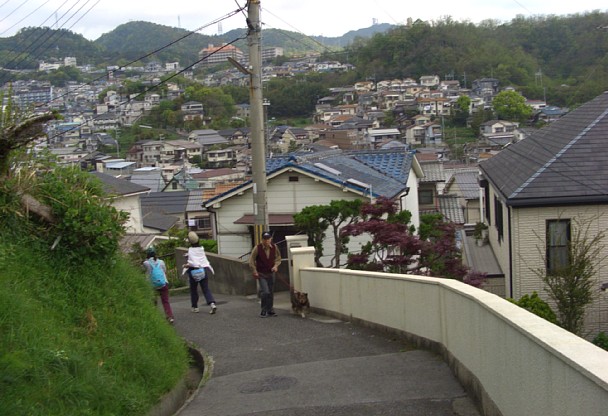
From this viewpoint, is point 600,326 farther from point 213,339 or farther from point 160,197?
point 160,197

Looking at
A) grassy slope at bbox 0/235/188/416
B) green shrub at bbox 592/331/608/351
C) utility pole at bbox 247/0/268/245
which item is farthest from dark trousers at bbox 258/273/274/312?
green shrub at bbox 592/331/608/351

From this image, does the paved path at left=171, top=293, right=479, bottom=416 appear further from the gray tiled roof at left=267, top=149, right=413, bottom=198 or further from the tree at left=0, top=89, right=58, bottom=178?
the gray tiled roof at left=267, top=149, right=413, bottom=198

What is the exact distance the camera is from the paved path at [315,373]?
7.16m

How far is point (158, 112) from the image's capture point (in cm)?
12169

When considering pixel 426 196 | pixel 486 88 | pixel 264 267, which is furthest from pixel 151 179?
pixel 486 88

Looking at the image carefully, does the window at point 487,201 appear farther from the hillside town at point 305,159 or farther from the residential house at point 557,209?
the residential house at point 557,209

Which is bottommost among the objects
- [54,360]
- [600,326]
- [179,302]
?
[600,326]

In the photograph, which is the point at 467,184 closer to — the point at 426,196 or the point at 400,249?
the point at 426,196

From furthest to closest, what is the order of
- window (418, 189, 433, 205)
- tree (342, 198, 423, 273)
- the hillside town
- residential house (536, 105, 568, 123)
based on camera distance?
residential house (536, 105, 568, 123), window (418, 189, 433, 205), the hillside town, tree (342, 198, 423, 273)

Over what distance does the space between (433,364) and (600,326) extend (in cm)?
972

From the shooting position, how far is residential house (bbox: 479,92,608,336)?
16.6 meters

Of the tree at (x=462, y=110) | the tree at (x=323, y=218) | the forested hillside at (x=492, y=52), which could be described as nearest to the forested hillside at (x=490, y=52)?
the forested hillside at (x=492, y=52)

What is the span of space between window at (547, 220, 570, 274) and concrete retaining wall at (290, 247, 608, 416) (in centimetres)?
703

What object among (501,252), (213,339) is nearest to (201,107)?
(501,252)
